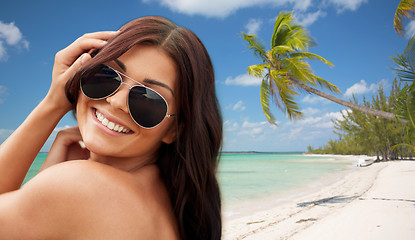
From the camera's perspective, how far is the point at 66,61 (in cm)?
133

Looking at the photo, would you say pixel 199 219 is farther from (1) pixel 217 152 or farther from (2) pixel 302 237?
(2) pixel 302 237

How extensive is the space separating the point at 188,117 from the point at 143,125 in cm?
20

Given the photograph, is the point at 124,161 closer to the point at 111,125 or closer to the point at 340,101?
the point at 111,125

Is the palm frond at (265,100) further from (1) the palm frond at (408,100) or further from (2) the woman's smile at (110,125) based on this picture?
(2) the woman's smile at (110,125)

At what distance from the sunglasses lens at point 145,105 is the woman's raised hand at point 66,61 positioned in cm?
31

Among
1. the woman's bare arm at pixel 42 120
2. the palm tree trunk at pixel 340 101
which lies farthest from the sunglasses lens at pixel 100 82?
the palm tree trunk at pixel 340 101

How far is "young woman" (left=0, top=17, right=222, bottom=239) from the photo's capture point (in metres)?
1.12

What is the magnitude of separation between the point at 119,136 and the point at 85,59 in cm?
37

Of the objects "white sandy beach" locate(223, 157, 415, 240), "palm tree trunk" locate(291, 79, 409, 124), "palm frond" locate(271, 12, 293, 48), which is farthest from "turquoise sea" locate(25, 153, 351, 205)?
"palm frond" locate(271, 12, 293, 48)

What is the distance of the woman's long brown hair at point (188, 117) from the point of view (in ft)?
3.96

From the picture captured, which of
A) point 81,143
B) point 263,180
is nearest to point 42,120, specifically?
point 81,143

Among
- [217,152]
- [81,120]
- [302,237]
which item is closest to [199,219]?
[217,152]

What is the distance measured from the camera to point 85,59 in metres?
1.23

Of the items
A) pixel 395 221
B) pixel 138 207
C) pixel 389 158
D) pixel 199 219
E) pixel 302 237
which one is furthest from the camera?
pixel 389 158
